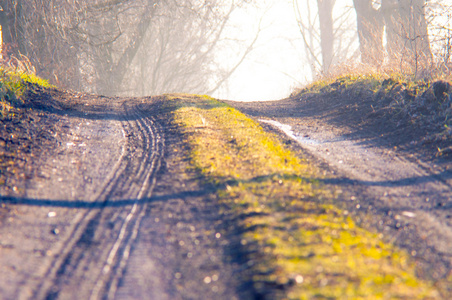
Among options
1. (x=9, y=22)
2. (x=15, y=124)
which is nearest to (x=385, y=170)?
(x=15, y=124)

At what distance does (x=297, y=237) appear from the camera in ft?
9.07

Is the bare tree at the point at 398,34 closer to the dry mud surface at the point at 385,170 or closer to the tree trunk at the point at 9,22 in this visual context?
the dry mud surface at the point at 385,170

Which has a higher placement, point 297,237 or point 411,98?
point 411,98

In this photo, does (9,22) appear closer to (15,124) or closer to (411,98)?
(15,124)

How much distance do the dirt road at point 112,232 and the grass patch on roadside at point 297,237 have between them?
25 centimetres

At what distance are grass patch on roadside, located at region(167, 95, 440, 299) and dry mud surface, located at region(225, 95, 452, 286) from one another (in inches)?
10.5

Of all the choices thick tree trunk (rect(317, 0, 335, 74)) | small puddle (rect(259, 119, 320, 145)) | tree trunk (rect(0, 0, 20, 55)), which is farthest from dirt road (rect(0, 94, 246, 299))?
thick tree trunk (rect(317, 0, 335, 74))

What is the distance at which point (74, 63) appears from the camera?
14.3m

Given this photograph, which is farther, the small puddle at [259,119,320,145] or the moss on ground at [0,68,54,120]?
the small puddle at [259,119,320,145]

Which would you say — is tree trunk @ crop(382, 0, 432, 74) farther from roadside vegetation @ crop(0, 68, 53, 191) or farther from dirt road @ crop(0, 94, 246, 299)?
roadside vegetation @ crop(0, 68, 53, 191)

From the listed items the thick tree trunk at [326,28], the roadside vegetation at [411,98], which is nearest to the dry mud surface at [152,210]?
the roadside vegetation at [411,98]

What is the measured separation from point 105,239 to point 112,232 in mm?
118

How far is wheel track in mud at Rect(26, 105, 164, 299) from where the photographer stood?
2.33 m

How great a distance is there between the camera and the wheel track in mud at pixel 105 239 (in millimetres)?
2330
